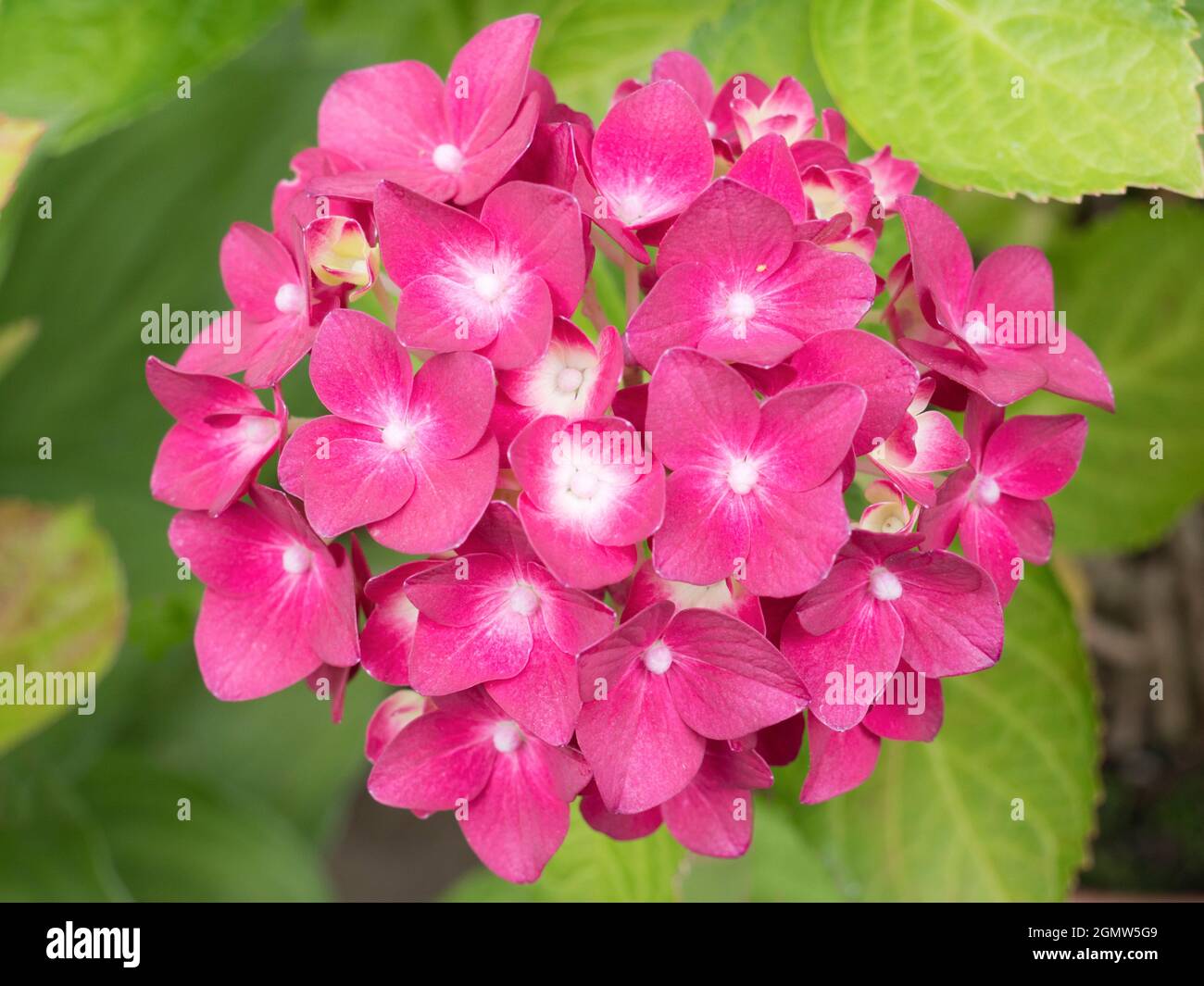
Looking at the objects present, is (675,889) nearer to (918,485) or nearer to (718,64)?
(918,485)

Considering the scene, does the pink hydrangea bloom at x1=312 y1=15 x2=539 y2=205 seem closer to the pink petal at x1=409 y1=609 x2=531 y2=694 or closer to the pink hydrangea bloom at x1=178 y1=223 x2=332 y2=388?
the pink hydrangea bloom at x1=178 y1=223 x2=332 y2=388

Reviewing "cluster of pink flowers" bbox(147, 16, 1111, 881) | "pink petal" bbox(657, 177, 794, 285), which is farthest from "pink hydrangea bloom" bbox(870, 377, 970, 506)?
"pink petal" bbox(657, 177, 794, 285)

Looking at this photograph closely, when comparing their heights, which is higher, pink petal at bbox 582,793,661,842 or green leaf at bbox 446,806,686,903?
pink petal at bbox 582,793,661,842

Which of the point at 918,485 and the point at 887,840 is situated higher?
the point at 918,485

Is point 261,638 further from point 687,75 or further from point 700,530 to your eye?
point 687,75

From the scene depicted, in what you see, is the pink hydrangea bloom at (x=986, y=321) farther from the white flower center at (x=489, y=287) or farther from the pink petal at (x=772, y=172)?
the white flower center at (x=489, y=287)

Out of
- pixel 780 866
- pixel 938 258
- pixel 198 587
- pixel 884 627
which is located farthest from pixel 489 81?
pixel 780 866

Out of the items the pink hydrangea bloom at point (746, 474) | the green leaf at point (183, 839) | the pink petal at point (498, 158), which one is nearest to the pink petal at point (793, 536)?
the pink hydrangea bloom at point (746, 474)
